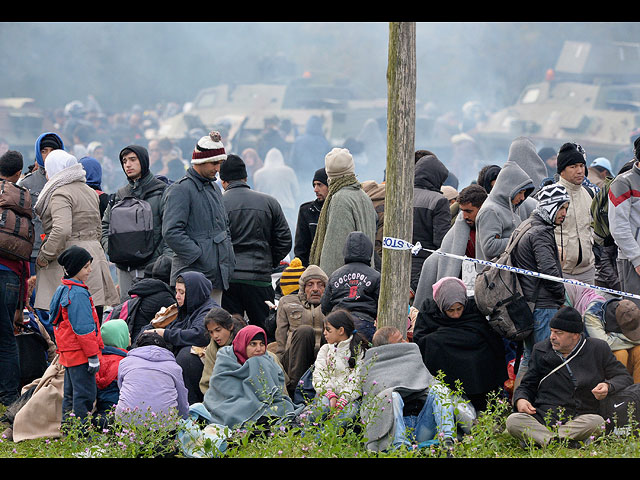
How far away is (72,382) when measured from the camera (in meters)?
5.59

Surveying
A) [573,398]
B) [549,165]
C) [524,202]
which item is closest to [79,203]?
[524,202]

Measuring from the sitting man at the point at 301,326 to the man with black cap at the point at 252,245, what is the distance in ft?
1.59

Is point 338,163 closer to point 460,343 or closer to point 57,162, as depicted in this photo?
point 460,343

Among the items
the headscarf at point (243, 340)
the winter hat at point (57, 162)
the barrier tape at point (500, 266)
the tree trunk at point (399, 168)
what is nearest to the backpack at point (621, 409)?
the barrier tape at point (500, 266)

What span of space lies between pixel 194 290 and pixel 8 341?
147cm

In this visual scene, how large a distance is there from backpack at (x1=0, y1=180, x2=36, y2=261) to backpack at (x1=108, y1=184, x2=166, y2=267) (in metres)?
0.74

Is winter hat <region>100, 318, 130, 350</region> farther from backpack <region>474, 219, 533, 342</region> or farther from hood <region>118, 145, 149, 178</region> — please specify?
backpack <region>474, 219, 533, 342</region>

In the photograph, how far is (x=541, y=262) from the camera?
18.9ft

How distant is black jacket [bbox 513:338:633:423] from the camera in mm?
5293

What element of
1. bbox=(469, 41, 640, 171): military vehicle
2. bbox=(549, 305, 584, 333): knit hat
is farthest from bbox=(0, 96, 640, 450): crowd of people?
bbox=(469, 41, 640, 171): military vehicle

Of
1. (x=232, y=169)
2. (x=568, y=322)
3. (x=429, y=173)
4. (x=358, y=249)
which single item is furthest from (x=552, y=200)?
(x=232, y=169)

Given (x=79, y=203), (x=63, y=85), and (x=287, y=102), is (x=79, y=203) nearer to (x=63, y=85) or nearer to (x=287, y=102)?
(x=287, y=102)

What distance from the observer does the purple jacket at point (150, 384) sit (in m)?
5.35

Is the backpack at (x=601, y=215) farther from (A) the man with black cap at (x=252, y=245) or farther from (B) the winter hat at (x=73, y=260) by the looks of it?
(B) the winter hat at (x=73, y=260)
